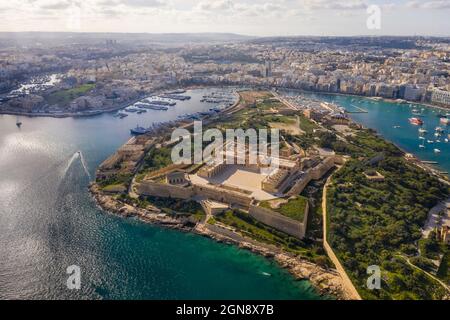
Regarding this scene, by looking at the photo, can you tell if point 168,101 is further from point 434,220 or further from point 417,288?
point 417,288

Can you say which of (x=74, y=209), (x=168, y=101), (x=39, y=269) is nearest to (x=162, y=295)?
(x=39, y=269)

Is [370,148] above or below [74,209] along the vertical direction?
above

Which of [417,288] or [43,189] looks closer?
[417,288]

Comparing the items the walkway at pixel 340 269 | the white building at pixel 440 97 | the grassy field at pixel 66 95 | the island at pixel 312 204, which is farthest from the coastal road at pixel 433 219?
the grassy field at pixel 66 95

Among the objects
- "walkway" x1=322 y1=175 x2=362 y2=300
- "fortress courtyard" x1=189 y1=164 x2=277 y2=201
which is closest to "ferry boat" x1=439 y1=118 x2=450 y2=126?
"fortress courtyard" x1=189 y1=164 x2=277 y2=201

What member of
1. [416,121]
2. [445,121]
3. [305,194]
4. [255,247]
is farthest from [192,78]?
[255,247]
